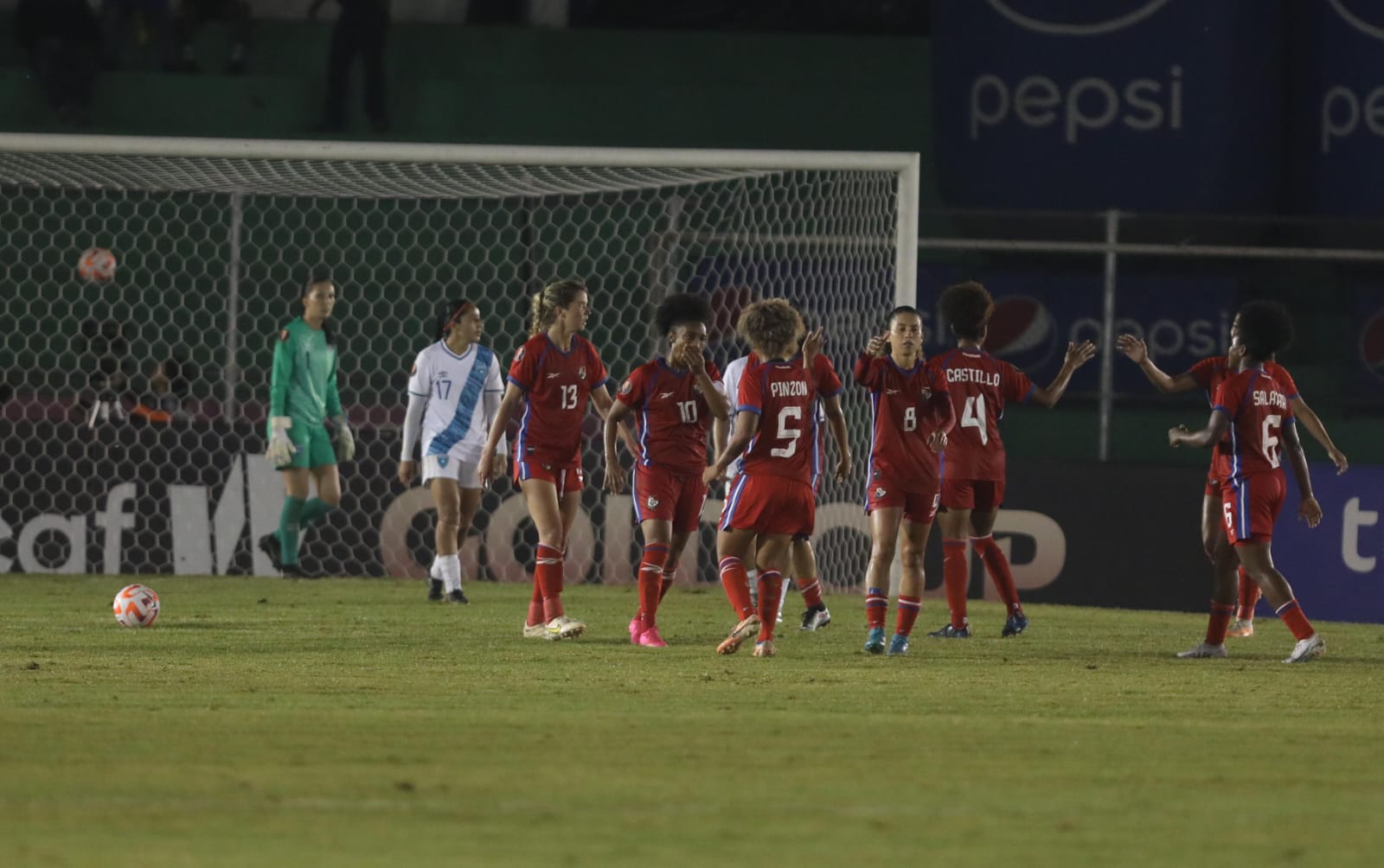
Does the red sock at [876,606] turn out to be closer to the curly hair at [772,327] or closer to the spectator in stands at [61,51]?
the curly hair at [772,327]

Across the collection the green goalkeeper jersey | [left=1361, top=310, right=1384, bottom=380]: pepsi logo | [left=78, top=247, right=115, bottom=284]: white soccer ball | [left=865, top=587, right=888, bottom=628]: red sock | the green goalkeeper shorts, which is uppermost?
[left=78, top=247, right=115, bottom=284]: white soccer ball

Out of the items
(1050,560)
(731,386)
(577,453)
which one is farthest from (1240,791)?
(1050,560)

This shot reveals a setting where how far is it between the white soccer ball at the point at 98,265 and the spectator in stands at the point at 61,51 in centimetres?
385

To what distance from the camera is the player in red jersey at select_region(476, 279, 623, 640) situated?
1004cm

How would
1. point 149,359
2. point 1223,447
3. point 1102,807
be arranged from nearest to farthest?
1. point 1102,807
2. point 1223,447
3. point 149,359

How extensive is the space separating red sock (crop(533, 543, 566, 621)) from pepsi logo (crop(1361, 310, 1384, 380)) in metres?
8.98

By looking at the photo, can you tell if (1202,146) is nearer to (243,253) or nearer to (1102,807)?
(243,253)

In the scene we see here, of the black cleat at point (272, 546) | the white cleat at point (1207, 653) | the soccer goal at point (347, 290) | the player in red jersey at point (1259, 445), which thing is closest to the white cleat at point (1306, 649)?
the player in red jersey at point (1259, 445)

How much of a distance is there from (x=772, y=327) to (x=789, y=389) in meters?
0.29

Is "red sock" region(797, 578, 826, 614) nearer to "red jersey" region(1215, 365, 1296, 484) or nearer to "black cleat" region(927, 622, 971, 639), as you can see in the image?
"black cleat" region(927, 622, 971, 639)

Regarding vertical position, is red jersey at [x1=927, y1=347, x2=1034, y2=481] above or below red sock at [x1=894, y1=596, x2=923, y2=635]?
above

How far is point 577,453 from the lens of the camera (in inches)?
407

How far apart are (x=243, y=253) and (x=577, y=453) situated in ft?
24.4

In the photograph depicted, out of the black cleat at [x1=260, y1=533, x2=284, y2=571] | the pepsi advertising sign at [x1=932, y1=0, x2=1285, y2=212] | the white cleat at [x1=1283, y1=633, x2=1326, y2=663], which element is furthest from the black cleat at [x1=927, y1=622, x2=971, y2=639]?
the pepsi advertising sign at [x1=932, y1=0, x2=1285, y2=212]
